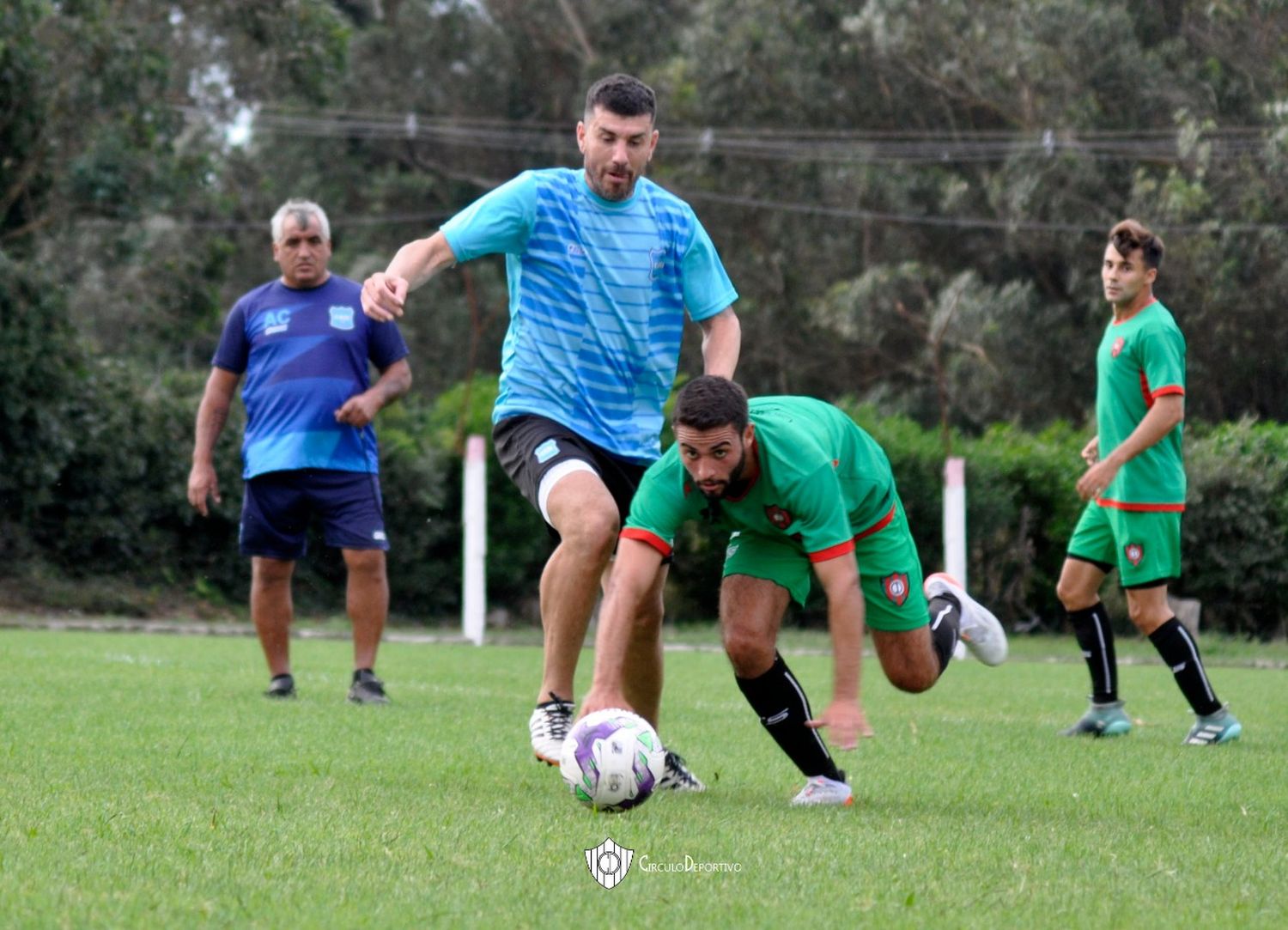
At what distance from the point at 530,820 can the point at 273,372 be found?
441 centimetres

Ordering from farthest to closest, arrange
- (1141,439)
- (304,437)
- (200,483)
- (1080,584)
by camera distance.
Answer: (200,483), (304,437), (1080,584), (1141,439)

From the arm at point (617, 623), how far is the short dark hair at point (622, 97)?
Result: 1705 mm

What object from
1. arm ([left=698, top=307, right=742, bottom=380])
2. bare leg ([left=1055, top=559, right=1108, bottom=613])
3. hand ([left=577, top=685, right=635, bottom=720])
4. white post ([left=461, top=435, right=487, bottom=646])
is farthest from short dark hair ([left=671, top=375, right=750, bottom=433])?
white post ([left=461, top=435, right=487, bottom=646])

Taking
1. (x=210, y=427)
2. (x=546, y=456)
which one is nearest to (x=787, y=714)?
(x=546, y=456)

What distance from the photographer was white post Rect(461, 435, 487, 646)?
15.5 meters

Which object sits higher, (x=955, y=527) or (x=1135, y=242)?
(x=1135, y=242)

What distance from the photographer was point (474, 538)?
15492 mm

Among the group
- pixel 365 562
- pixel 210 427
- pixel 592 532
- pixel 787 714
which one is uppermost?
pixel 210 427

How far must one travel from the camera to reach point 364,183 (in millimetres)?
39531

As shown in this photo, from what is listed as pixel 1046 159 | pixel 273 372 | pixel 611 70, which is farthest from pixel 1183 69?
pixel 273 372

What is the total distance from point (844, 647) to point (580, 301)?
73.7 inches

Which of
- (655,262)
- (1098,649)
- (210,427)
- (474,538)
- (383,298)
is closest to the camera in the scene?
(383,298)

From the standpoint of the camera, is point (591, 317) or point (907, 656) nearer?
point (907, 656)

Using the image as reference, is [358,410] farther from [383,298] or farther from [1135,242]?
[1135,242]
